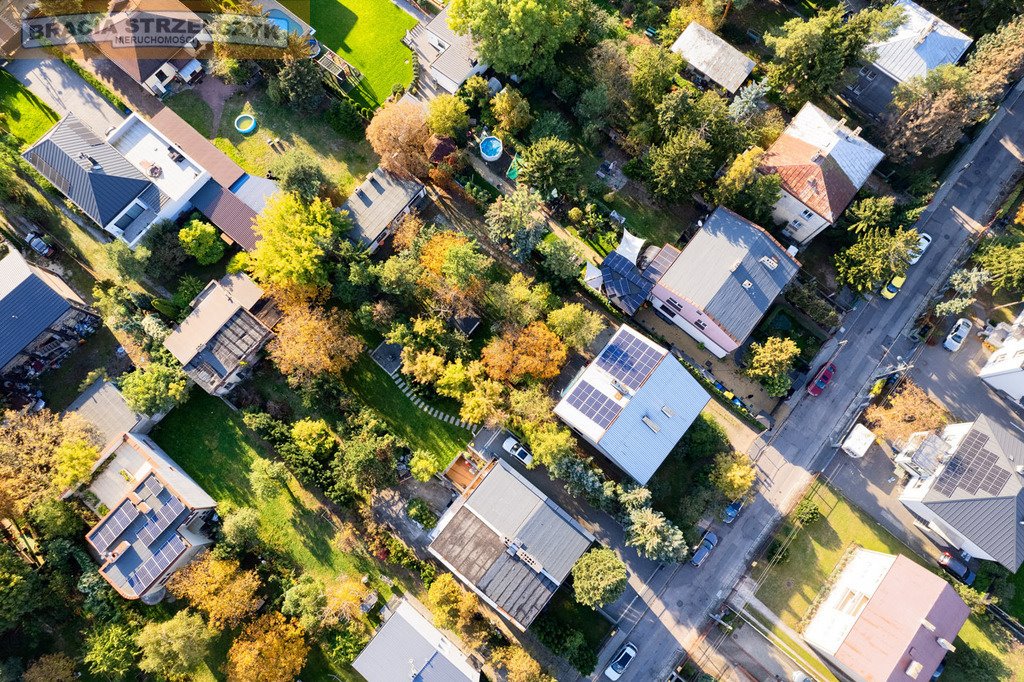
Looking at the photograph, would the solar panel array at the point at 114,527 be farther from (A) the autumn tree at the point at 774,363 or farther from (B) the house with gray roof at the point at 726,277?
(A) the autumn tree at the point at 774,363

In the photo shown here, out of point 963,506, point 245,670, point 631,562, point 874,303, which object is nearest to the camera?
point 245,670

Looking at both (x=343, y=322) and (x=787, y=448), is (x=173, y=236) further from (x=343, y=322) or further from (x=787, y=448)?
(x=787, y=448)

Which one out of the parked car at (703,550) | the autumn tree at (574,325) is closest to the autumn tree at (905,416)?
the parked car at (703,550)

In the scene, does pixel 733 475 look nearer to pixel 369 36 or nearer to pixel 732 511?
pixel 732 511

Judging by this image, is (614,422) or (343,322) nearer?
(614,422)

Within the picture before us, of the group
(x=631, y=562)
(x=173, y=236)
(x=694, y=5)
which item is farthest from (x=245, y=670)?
(x=694, y=5)

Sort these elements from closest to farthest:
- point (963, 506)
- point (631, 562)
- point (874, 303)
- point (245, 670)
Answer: point (245, 670) < point (963, 506) < point (631, 562) < point (874, 303)

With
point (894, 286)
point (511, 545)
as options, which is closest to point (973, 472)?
point (894, 286)

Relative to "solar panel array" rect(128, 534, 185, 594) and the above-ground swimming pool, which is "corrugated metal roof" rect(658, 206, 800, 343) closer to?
the above-ground swimming pool
